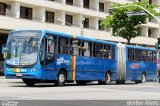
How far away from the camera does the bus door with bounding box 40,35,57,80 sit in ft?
81.1

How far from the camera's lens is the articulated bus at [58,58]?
966 inches

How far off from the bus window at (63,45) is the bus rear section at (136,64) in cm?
825

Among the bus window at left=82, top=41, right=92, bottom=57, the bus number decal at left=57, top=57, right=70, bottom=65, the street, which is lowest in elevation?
the street

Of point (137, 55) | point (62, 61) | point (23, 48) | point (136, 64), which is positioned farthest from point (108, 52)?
point (23, 48)

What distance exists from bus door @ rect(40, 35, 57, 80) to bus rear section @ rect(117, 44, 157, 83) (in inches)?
379

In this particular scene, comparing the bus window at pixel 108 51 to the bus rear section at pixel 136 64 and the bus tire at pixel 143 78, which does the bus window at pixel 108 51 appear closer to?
the bus rear section at pixel 136 64

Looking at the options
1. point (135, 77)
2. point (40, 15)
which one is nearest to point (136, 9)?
point (40, 15)

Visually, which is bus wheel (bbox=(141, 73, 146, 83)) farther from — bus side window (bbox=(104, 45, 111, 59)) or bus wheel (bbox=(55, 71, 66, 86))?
bus wheel (bbox=(55, 71, 66, 86))

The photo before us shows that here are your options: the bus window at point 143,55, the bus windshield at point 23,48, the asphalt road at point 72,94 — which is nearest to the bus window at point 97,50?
the bus windshield at point 23,48

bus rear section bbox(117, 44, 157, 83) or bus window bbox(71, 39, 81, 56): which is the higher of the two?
bus window bbox(71, 39, 81, 56)

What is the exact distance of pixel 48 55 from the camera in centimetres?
2514

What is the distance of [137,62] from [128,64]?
162cm

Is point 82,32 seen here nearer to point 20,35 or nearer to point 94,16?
point 94,16

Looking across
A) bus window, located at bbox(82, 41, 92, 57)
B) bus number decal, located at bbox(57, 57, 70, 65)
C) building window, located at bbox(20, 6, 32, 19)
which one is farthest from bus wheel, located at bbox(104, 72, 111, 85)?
building window, located at bbox(20, 6, 32, 19)
